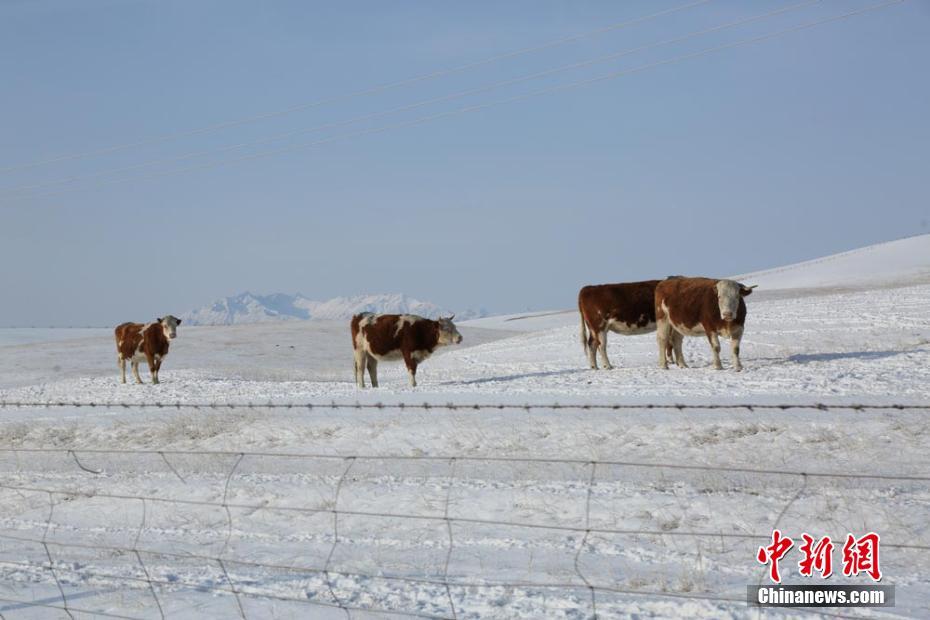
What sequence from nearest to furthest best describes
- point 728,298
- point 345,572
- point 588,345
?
1. point 345,572
2. point 728,298
3. point 588,345

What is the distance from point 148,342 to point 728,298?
17020 mm

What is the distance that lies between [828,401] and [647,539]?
6.57 m

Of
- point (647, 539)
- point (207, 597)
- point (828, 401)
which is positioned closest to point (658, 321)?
point (828, 401)

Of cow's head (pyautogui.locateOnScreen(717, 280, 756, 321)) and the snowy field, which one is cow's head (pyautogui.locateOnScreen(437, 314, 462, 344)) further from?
cow's head (pyautogui.locateOnScreen(717, 280, 756, 321))

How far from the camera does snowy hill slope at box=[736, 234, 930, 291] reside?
64.6 metres

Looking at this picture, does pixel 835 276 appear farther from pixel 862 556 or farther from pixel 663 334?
pixel 862 556

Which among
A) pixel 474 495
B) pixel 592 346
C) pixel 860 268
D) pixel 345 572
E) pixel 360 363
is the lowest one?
pixel 345 572

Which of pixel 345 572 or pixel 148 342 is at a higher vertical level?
pixel 148 342

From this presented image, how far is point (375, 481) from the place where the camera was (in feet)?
41.9

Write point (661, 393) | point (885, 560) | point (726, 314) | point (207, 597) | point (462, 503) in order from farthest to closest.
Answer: point (726, 314)
point (661, 393)
point (462, 503)
point (885, 560)
point (207, 597)

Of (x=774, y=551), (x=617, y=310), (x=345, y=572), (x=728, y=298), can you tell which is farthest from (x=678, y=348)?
(x=345, y=572)

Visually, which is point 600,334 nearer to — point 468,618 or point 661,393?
point 661,393

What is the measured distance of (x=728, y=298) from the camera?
20828mm

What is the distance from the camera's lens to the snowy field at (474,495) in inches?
315
